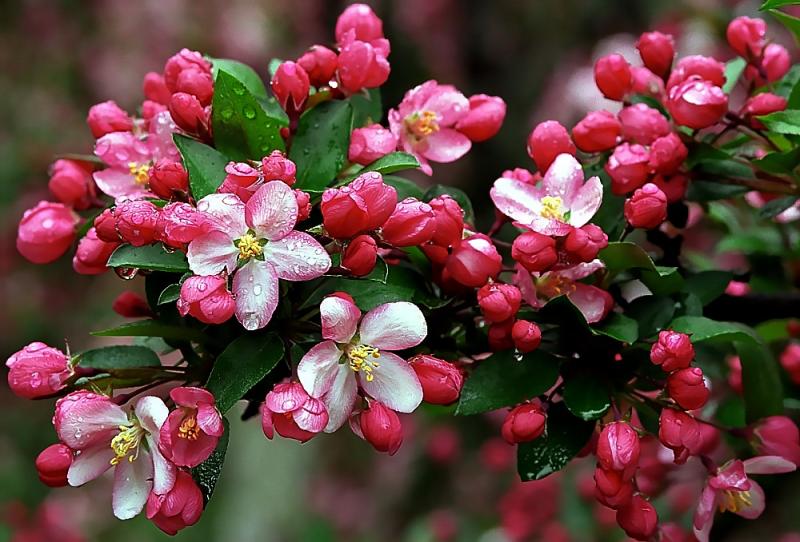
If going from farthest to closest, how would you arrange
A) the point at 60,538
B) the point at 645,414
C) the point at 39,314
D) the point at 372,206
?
the point at 39,314
the point at 60,538
the point at 645,414
the point at 372,206

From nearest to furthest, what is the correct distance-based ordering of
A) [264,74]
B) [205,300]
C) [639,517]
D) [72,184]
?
[205,300] → [639,517] → [72,184] → [264,74]

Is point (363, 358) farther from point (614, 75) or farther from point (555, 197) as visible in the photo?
point (614, 75)

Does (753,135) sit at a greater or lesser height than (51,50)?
greater

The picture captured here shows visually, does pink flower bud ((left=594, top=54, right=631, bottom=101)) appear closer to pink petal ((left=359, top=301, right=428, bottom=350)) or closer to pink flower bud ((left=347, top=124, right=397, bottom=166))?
pink flower bud ((left=347, top=124, right=397, bottom=166))

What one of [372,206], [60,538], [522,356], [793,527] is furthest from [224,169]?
[793,527]

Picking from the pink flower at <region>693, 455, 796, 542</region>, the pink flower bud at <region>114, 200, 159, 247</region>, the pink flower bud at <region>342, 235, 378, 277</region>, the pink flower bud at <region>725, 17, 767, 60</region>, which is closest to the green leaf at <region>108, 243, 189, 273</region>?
the pink flower bud at <region>114, 200, 159, 247</region>

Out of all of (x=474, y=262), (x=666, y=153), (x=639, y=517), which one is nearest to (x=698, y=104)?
(x=666, y=153)

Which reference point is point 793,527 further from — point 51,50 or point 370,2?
point 51,50
